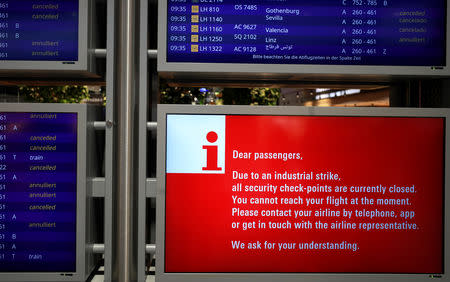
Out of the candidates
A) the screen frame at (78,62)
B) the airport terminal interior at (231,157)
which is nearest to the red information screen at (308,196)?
the airport terminal interior at (231,157)

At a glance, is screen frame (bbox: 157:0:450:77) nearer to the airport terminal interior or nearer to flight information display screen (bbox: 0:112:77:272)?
the airport terminal interior

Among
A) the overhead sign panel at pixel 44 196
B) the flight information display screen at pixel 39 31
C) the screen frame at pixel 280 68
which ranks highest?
the flight information display screen at pixel 39 31

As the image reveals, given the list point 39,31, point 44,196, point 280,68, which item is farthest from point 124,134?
point 280,68

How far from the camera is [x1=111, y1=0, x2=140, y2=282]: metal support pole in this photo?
1.73m

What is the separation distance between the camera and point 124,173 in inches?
68.2

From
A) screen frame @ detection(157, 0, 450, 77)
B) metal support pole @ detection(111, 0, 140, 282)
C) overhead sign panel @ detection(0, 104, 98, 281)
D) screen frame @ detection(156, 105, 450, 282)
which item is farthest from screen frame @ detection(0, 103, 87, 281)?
screen frame @ detection(157, 0, 450, 77)

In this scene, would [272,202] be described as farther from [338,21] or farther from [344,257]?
[338,21]

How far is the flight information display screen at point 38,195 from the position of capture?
1.74m

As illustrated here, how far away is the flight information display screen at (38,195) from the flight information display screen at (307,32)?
70cm

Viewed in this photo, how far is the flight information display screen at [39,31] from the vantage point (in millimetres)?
1752

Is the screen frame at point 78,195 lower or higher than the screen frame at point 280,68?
lower

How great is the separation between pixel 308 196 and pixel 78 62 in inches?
51.2

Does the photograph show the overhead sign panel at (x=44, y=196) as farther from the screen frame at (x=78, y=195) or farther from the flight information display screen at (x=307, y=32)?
the flight information display screen at (x=307, y=32)

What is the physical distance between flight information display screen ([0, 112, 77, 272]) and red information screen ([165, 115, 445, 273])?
0.50m
